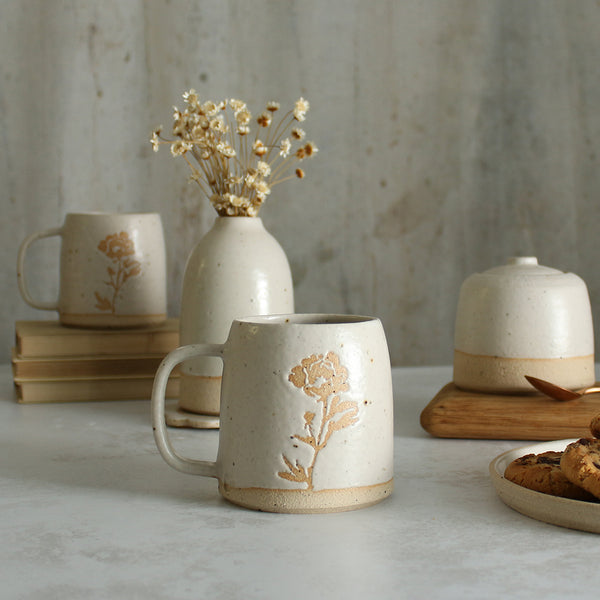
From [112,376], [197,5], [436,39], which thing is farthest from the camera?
[436,39]

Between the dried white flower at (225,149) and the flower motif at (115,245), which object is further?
the flower motif at (115,245)

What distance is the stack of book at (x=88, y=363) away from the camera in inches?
46.0

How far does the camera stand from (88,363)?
118 centimetres

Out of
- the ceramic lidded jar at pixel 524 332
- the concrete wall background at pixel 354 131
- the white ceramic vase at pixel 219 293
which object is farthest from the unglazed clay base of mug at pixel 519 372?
the concrete wall background at pixel 354 131

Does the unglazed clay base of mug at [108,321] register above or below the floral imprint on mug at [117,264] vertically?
below

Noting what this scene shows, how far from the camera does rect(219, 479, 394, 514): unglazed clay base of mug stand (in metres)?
0.69

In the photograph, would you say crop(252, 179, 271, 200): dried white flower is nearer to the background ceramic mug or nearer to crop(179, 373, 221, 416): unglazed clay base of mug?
crop(179, 373, 221, 416): unglazed clay base of mug

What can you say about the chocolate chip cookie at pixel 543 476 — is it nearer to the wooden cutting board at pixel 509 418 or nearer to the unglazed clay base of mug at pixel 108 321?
the wooden cutting board at pixel 509 418

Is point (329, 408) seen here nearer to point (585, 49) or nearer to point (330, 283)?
point (330, 283)

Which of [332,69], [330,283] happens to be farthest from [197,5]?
[330,283]

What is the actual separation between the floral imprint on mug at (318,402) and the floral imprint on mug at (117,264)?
61 cm

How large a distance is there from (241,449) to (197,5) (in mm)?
1131

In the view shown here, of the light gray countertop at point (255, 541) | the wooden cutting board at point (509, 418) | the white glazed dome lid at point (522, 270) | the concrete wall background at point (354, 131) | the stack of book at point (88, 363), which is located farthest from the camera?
the concrete wall background at point (354, 131)

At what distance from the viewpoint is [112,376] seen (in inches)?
47.1
